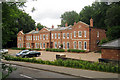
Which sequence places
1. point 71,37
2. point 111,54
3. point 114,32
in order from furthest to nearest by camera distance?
point 71,37, point 114,32, point 111,54

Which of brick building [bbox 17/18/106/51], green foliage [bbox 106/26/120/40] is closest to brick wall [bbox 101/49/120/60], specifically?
green foliage [bbox 106/26/120/40]

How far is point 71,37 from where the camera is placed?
125 feet

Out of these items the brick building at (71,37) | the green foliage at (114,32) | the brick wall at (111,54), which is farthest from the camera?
the brick building at (71,37)

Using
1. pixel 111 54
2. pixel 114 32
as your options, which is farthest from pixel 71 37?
pixel 111 54

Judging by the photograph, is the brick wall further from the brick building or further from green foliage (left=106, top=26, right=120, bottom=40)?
the brick building

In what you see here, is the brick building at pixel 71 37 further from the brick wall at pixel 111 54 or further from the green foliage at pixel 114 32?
the brick wall at pixel 111 54

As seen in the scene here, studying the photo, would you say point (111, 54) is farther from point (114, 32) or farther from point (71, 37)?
point (71, 37)

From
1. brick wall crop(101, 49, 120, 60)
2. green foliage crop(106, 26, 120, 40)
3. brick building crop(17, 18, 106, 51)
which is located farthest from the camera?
brick building crop(17, 18, 106, 51)

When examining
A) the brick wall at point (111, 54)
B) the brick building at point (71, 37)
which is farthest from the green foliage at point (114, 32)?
the brick building at point (71, 37)

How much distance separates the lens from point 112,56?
1606 cm

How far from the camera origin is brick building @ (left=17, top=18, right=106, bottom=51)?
34.0 meters

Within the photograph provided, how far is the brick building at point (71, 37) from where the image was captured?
34.0 metres

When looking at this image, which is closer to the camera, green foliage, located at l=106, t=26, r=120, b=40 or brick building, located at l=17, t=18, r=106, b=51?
green foliage, located at l=106, t=26, r=120, b=40

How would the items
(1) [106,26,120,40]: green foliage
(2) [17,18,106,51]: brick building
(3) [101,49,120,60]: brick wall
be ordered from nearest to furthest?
(3) [101,49,120,60]: brick wall
(1) [106,26,120,40]: green foliage
(2) [17,18,106,51]: brick building
